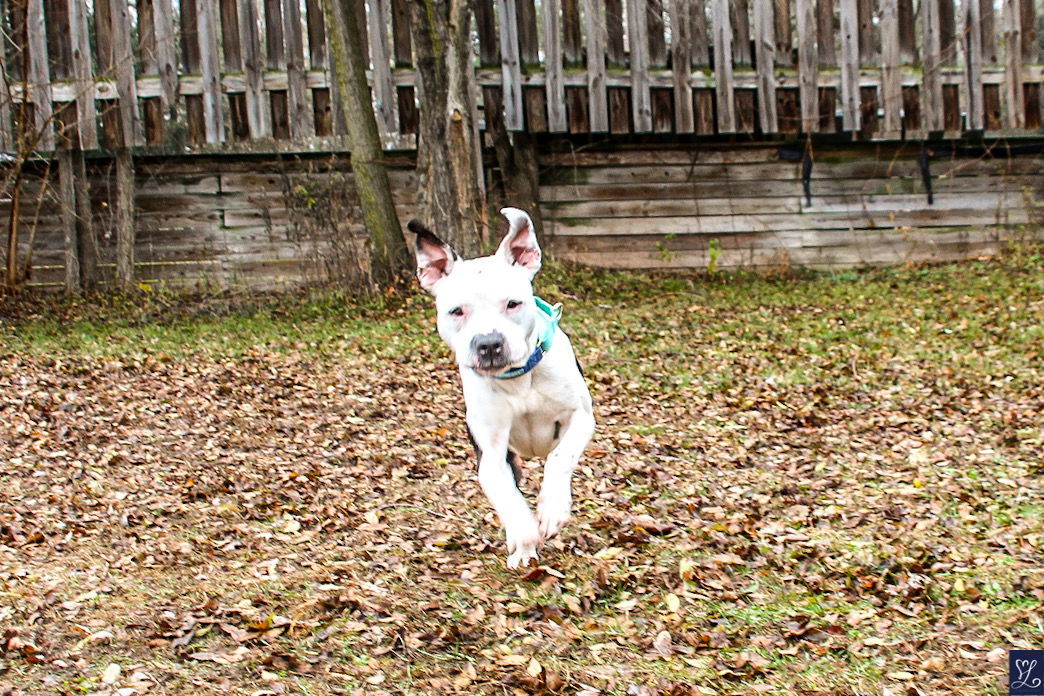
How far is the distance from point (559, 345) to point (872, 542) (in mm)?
1929

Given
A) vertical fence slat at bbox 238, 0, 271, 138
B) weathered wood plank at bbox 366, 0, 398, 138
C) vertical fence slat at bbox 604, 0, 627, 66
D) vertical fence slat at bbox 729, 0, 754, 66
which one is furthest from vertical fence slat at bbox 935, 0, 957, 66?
vertical fence slat at bbox 238, 0, 271, 138

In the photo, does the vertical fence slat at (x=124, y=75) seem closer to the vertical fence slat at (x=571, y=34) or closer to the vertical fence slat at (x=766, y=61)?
the vertical fence slat at (x=571, y=34)

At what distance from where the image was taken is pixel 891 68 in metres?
14.0

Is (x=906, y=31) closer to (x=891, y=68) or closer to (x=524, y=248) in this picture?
(x=891, y=68)

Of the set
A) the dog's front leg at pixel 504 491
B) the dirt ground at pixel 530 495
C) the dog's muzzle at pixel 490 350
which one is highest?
the dog's muzzle at pixel 490 350

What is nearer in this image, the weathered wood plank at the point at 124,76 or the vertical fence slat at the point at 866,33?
the weathered wood plank at the point at 124,76

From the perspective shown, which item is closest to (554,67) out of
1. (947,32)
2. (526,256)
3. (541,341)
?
(947,32)

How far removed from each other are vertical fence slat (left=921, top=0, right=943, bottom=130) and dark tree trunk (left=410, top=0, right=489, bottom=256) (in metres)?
6.00

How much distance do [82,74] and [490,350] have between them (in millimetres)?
10481

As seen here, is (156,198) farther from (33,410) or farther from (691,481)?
(691,481)

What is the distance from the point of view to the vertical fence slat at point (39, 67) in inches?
513

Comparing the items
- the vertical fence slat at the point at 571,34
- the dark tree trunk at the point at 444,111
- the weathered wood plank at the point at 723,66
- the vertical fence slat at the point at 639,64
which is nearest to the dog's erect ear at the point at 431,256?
the dark tree trunk at the point at 444,111

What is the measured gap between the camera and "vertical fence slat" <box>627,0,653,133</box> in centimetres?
1333

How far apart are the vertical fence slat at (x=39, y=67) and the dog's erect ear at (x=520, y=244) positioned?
9.93 metres
